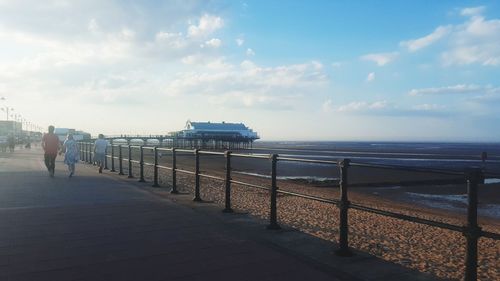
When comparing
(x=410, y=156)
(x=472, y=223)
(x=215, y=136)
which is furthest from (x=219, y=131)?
(x=472, y=223)

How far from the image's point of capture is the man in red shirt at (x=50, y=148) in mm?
15083

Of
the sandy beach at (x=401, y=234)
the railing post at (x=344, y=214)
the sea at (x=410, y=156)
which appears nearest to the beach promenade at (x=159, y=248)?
the railing post at (x=344, y=214)

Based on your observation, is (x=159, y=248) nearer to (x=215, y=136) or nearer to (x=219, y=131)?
(x=215, y=136)

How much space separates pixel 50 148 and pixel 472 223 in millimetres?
14112

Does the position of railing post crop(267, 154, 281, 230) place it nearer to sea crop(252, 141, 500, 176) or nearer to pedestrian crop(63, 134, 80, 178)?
sea crop(252, 141, 500, 176)

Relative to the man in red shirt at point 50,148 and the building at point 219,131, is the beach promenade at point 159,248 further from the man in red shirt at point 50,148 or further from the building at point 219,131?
→ the building at point 219,131

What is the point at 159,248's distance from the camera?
17.1 feet

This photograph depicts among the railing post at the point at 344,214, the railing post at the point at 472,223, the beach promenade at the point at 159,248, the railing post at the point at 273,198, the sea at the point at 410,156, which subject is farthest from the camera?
the sea at the point at 410,156

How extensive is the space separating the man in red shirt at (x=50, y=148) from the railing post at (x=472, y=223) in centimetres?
1388

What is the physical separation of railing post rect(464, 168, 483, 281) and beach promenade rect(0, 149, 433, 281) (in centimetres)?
57

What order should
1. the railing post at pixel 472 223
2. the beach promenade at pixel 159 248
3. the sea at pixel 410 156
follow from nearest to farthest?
the railing post at pixel 472 223 → the beach promenade at pixel 159 248 → the sea at pixel 410 156

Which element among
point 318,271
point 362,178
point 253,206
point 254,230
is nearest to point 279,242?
point 254,230

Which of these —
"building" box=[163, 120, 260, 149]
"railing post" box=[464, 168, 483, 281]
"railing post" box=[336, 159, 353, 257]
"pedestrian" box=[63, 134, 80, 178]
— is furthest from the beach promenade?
"building" box=[163, 120, 260, 149]

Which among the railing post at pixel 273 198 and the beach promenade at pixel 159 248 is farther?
the railing post at pixel 273 198
